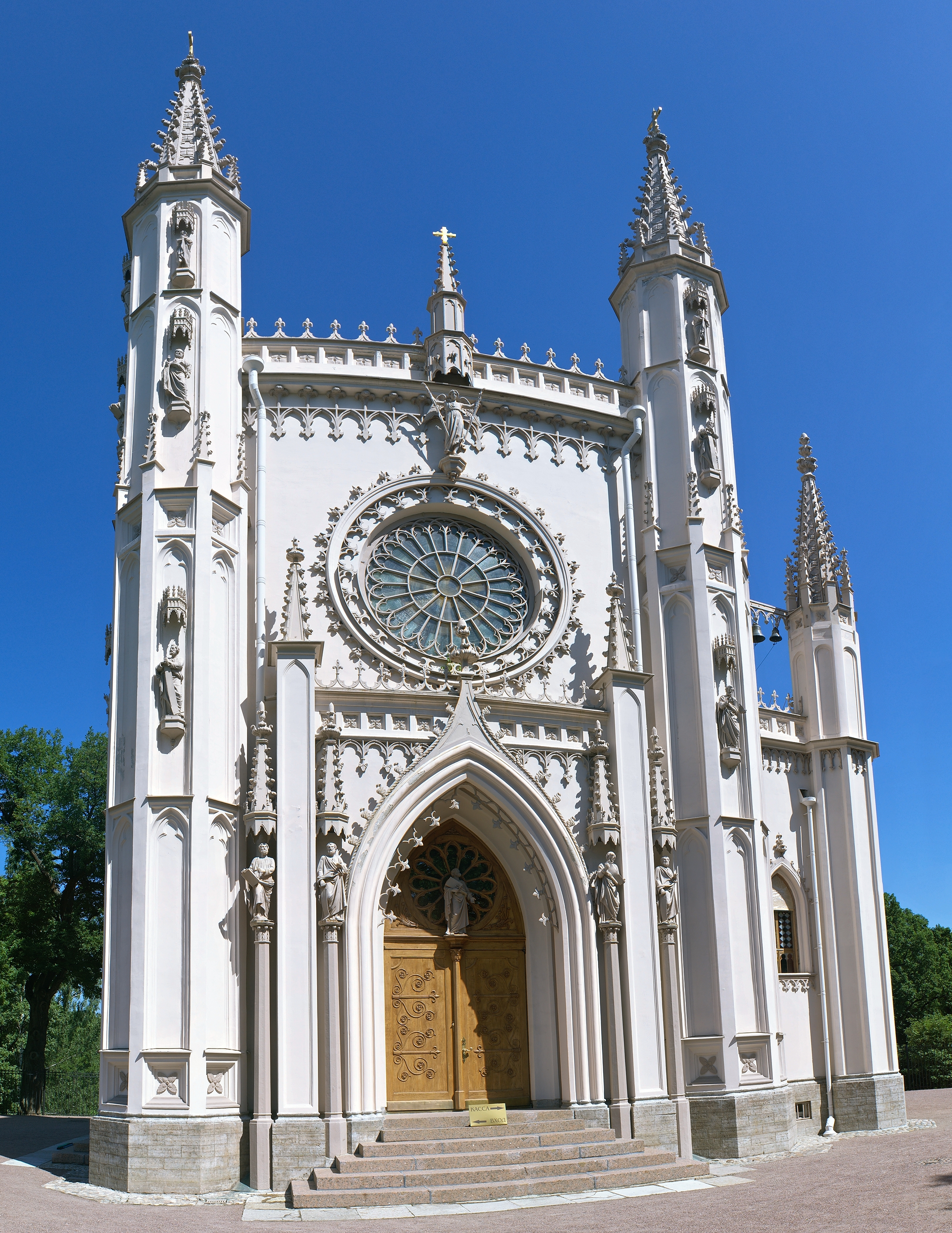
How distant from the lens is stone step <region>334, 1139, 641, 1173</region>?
688 inches

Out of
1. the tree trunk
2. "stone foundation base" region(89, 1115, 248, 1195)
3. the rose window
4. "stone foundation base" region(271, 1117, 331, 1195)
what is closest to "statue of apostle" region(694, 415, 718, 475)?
the rose window

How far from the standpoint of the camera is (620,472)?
2555 centimetres

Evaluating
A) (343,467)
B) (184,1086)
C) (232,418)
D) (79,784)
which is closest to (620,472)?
(343,467)

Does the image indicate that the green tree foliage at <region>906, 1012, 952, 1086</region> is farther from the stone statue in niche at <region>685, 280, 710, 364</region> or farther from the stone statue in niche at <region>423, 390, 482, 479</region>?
the stone statue in niche at <region>423, 390, 482, 479</region>

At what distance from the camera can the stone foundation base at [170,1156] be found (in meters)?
17.4

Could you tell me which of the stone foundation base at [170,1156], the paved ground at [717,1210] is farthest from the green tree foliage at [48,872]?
the stone foundation base at [170,1156]

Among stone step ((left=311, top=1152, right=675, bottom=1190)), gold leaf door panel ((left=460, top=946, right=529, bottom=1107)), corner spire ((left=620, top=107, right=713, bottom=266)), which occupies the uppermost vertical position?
corner spire ((left=620, top=107, right=713, bottom=266))

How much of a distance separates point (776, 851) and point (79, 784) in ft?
76.6

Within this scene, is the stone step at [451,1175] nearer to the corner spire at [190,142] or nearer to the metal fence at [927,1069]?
the corner spire at [190,142]

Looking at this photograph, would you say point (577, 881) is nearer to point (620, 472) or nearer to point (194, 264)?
point (620, 472)

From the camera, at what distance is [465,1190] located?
16750 millimetres

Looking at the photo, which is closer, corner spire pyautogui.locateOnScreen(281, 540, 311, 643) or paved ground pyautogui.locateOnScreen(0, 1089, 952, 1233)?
paved ground pyautogui.locateOnScreen(0, 1089, 952, 1233)

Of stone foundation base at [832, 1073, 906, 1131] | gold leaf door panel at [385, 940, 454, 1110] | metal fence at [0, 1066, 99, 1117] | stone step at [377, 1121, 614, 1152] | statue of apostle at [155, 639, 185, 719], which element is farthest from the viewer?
metal fence at [0, 1066, 99, 1117]

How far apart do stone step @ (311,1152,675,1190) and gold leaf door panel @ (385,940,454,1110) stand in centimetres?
295
